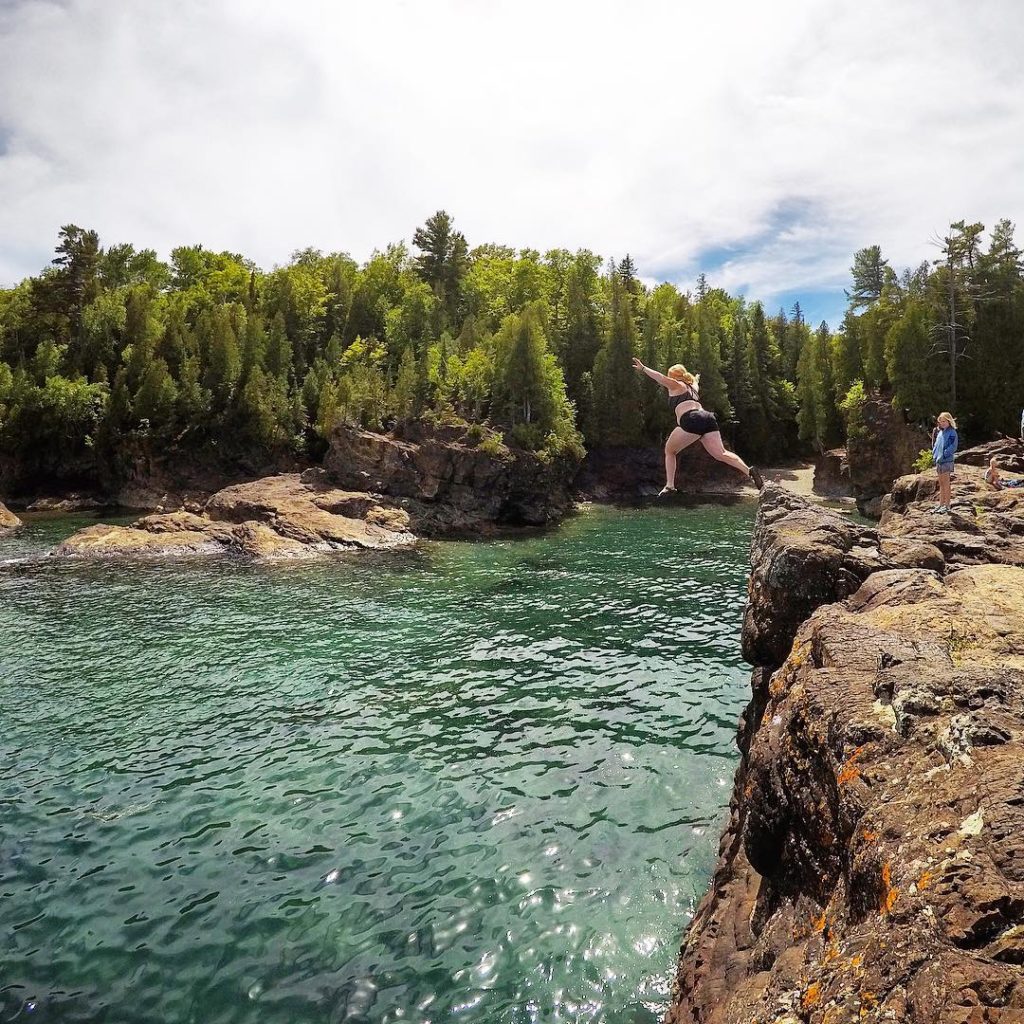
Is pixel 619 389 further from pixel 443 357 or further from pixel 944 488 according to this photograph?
pixel 944 488

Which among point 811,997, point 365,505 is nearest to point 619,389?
point 365,505

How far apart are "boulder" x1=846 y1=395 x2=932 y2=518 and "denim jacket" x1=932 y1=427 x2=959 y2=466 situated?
40775 mm

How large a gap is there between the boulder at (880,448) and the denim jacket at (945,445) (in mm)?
40775

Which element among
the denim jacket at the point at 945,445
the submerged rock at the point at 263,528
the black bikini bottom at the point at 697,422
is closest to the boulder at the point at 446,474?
the submerged rock at the point at 263,528

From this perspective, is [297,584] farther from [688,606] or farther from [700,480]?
[700,480]

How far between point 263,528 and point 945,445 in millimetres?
32937

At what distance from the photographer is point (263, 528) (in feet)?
122

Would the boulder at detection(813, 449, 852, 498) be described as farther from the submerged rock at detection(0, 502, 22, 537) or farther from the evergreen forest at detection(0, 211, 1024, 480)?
the submerged rock at detection(0, 502, 22, 537)

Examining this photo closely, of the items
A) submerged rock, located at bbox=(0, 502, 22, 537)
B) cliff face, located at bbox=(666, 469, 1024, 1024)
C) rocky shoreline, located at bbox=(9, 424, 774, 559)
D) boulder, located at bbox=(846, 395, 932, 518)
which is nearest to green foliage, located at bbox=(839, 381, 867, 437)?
boulder, located at bbox=(846, 395, 932, 518)

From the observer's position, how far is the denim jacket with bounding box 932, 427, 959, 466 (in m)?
19.8

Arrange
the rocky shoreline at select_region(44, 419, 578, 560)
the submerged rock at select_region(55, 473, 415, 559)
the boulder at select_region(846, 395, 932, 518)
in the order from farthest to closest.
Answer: the boulder at select_region(846, 395, 932, 518)
the rocky shoreline at select_region(44, 419, 578, 560)
the submerged rock at select_region(55, 473, 415, 559)

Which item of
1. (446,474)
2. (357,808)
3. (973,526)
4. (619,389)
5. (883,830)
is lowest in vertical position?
(357,808)

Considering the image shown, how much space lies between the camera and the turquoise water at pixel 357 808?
7.47 m

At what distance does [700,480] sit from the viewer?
237ft
